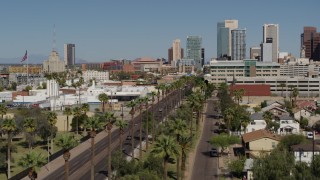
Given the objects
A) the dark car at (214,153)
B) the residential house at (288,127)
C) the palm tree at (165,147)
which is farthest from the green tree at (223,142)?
the palm tree at (165,147)

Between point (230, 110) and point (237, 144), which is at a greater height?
point (230, 110)

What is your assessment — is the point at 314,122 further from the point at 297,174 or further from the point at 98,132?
the point at 297,174

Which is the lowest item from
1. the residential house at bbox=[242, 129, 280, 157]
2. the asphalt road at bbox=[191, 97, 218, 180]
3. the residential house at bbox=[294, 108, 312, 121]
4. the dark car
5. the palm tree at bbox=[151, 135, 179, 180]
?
the asphalt road at bbox=[191, 97, 218, 180]

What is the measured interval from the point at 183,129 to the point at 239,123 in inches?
1648

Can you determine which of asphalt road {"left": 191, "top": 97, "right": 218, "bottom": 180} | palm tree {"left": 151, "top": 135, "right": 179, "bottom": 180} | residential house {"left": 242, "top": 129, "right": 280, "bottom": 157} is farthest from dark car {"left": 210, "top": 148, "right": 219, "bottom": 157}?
palm tree {"left": 151, "top": 135, "right": 179, "bottom": 180}

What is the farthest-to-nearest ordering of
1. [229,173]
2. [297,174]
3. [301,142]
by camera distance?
[301,142], [229,173], [297,174]

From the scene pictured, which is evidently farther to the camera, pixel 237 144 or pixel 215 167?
pixel 237 144

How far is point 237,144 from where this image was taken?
89.7 m

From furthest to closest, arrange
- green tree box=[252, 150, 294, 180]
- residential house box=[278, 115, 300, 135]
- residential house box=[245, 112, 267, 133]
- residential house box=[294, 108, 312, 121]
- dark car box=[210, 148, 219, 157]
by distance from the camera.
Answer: residential house box=[294, 108, 312, 121] < residential house box=[278, 115, 300, 135] < residential house box=[245, 112, 267, 133] < dark car box=[210, 148, 219, 157] < green tree box=[252, 150, 294, 180]

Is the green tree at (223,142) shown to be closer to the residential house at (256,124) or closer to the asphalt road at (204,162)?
the asphalt road at (204,162)

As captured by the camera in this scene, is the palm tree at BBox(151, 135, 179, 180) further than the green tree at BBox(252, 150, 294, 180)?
Yes

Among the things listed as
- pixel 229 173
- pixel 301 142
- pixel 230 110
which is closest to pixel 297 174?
pixel 229 173

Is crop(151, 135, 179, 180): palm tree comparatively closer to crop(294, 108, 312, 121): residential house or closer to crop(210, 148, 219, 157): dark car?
crop(210, 148, 219, 157): dark car

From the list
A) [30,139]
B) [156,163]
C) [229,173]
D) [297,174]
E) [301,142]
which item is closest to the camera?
[297,174]
